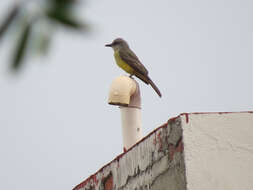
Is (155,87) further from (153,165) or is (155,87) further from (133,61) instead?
(153,165)

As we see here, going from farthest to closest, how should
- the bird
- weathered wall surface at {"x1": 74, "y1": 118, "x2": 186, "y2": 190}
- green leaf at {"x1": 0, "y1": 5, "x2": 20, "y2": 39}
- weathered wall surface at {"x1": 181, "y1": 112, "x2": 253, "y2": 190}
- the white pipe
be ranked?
the bird
the white pipe
weathered wall surface at {"x1": 74, "y1": 118, "x2": 186, "y2": 190}
weathered wall surface at {"x1": 181, "y1": 112, "x2": 253, "y2": 190}
green leaf at {"x1": 0, "y1": 5, "x2": 20, "y2": 39}

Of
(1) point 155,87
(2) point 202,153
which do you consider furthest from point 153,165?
(1) point 155,87

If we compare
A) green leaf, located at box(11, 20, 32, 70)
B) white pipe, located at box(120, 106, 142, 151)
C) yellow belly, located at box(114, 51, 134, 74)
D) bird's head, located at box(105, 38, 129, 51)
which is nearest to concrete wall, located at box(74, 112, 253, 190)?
white pipe, located at box(120, 106, 142, 151)

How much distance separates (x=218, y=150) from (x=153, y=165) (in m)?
0.58

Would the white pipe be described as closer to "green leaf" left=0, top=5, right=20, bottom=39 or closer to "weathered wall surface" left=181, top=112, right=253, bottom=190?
"weathered wall surface" left=181, top=112, right=253, bottom=190

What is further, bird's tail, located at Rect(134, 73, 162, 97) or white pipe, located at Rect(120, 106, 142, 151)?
bird's tail, located at Rect(134, 73, 162, 97)

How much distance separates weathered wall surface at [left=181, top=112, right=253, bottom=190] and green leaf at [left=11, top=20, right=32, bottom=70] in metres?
3.00

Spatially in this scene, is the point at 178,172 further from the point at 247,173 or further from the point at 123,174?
the point at 123,174

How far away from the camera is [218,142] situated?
359 cm

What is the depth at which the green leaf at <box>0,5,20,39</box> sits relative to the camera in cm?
44

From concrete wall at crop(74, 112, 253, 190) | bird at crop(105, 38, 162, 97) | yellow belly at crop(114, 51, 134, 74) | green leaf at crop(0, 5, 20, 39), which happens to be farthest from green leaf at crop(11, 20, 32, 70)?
yellow belly at crop(114, 51, 134, 74)

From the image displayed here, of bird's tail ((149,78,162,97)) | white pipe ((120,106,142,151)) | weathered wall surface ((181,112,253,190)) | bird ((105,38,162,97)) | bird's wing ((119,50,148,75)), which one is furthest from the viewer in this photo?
bird's wing ((119,50,148,75))

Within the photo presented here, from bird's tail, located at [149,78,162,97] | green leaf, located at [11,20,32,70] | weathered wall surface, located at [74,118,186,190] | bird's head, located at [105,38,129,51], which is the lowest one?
weathered wall surface, located at [74,118,186,190]

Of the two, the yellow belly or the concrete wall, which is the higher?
the yellow belly
